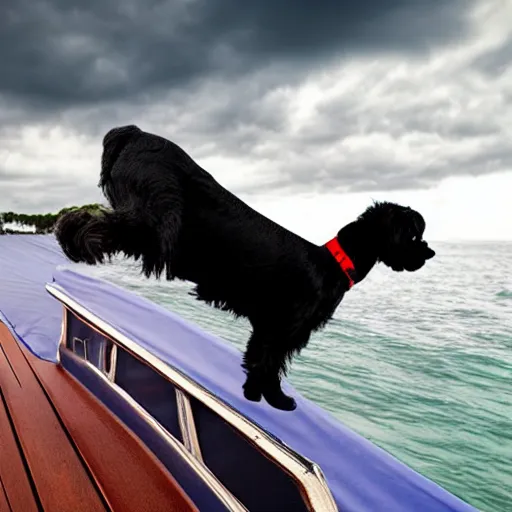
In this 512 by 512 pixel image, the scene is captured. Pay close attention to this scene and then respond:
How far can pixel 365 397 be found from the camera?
332 centimetres

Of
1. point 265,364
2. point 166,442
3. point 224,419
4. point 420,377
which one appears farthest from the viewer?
point 420,377

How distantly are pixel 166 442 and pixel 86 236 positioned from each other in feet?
2.96

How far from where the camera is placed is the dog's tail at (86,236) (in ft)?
2.83

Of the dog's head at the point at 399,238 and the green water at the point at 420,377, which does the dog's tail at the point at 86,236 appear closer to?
the green water at the point at 420,377

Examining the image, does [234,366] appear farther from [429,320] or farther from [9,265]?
[429,320]

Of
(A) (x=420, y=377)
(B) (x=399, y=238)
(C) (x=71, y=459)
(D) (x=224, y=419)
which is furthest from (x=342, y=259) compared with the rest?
(A) (x=420, y=377)

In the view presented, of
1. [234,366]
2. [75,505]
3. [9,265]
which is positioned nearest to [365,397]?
[234,366]

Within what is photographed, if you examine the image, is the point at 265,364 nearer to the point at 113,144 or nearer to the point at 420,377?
the point at 113,144

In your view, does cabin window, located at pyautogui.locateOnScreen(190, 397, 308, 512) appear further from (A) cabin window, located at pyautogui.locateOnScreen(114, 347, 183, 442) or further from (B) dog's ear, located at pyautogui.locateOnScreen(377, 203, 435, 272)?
(B) dog's ear, located at pyautogui.locateOnScreen(377, 203, 435, 272)

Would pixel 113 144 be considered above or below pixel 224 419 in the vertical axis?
above

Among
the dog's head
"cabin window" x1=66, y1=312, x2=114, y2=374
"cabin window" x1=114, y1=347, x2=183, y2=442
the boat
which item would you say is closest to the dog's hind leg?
the boat

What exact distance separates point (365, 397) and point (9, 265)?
4.28 m

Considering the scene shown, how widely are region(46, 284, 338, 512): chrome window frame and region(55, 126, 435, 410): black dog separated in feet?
0.72

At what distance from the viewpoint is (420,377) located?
393 centimetres
